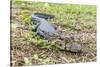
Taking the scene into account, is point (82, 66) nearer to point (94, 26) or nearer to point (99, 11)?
point (94, 26)

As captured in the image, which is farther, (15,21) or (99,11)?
(99,11)

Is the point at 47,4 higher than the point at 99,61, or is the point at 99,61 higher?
the point at 47,4

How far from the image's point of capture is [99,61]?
85.7 inches

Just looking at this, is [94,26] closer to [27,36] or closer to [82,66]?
[82,66]

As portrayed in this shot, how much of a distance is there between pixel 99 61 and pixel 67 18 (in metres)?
0.69

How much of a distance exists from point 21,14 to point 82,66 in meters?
0.95

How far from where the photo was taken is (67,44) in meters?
2.02
